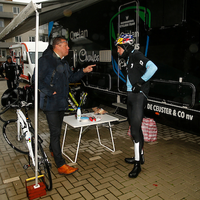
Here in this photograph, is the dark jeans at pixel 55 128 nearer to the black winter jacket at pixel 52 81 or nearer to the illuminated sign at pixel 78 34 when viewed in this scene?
the black winter jacket at pixel 52 81

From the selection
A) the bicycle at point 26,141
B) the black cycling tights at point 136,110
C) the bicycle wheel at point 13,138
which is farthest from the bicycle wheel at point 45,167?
the black cycling tights at point 136,110

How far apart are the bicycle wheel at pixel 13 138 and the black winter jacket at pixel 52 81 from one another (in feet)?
4.57

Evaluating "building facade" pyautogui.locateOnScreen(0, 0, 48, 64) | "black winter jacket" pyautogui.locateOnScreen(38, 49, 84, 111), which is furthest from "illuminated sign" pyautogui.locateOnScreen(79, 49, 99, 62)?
"building facade" pyautogui.locateOnScreen(0, 0, 48, 64)

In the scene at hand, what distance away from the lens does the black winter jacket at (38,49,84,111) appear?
9.98ft

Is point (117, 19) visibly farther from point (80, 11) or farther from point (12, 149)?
point (12, 149)

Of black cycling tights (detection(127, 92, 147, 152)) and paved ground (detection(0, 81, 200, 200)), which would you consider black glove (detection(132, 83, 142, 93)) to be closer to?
black cycling tights (detection(127, 92, 147, 152))

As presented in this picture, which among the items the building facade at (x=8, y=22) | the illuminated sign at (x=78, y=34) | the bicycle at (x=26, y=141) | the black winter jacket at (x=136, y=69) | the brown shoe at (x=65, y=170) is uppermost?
the building facade at (x=8, y=22)

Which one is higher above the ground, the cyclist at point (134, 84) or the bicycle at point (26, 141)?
the cyclist at point (134, 84)

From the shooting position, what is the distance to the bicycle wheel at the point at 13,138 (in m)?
4.21

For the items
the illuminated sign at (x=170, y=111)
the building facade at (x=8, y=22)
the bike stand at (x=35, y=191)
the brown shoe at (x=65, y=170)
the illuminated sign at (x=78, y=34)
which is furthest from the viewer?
the building facade at (x=8, y=22)

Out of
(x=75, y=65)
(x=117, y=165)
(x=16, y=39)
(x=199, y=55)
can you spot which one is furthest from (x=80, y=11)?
(x=16, y=39)

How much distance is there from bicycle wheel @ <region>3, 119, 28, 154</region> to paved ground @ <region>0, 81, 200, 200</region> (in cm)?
13

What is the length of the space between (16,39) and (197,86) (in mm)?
35785

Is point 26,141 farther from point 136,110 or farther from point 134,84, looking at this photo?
point 134,84
